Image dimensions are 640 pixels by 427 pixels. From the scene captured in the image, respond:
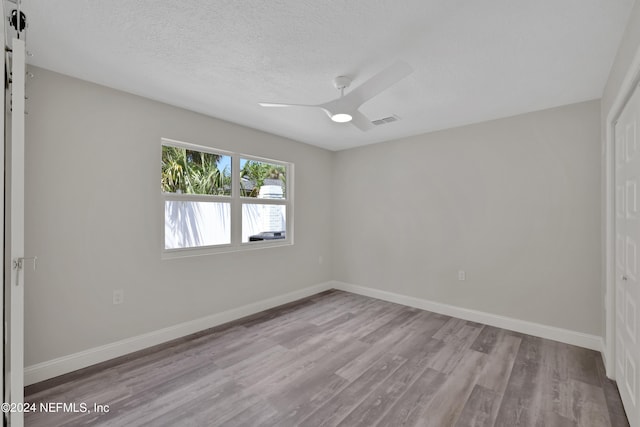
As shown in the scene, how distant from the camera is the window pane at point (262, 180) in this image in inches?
150

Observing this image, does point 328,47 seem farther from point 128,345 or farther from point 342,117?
point 128,345

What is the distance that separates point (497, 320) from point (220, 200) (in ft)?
11.8

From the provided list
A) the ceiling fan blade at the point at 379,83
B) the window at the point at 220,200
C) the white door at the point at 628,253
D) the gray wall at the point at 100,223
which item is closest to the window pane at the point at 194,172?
the window at the point at 220,200

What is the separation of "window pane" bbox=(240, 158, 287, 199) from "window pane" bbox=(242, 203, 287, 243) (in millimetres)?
174

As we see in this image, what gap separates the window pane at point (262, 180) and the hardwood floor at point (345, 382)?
69.3 inches

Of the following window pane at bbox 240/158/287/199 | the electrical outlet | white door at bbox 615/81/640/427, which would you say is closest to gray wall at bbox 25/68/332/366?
the electrical outlet

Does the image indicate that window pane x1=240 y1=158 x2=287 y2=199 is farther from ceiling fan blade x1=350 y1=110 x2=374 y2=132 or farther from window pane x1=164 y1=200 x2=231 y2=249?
ceiling fan blade x1=350 y1=110 x2=374 y2=132

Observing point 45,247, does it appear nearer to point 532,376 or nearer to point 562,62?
point 532,376

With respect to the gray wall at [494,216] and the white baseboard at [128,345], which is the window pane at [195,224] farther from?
the gray wall at [494,216]

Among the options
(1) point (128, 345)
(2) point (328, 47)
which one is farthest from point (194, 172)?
(2) point (328, 47)

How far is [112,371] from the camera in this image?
2.37m

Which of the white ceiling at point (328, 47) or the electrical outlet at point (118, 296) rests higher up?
the white ceiling at point (328, 47)

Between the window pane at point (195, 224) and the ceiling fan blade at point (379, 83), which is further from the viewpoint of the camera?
the window pane at point (195, 224)

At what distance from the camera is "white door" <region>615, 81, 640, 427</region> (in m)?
1.61
